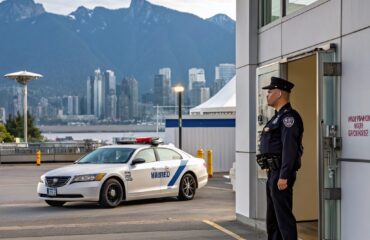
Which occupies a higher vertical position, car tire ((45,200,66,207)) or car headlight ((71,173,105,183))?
car headlight ((71,173,105,183))

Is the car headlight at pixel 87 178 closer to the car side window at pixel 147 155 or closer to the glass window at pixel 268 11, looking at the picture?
the car side window at pixel 147 155

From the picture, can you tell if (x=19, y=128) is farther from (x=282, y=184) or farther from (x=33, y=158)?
(x=282, y=184)

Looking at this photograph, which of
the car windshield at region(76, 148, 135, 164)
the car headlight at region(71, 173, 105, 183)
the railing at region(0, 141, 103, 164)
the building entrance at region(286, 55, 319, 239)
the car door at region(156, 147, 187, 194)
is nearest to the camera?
the building entrance at region(286, 55, 319, 239)

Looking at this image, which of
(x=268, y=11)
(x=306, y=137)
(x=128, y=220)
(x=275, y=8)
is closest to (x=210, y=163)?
(x=128, y=220)

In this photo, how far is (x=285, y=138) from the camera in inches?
291

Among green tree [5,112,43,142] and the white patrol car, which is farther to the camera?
green tree [5,112,43,142]

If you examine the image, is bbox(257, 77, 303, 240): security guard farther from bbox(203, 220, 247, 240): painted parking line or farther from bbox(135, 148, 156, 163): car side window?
bbox(135, 148, 156, 163): car side window

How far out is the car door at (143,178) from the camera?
15028 mm

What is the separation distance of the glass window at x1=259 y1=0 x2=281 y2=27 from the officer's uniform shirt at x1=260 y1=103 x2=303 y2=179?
319cm

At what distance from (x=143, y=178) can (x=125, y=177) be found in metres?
0.55

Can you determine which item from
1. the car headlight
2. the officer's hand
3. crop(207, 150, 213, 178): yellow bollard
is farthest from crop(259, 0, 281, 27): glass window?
crop(207, 150, 213, 178): yellow bollard

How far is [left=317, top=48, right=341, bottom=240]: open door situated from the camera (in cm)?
814

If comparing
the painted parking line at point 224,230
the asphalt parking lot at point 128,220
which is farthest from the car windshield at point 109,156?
the painted parking line at point 224,230

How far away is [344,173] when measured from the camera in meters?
8.02
